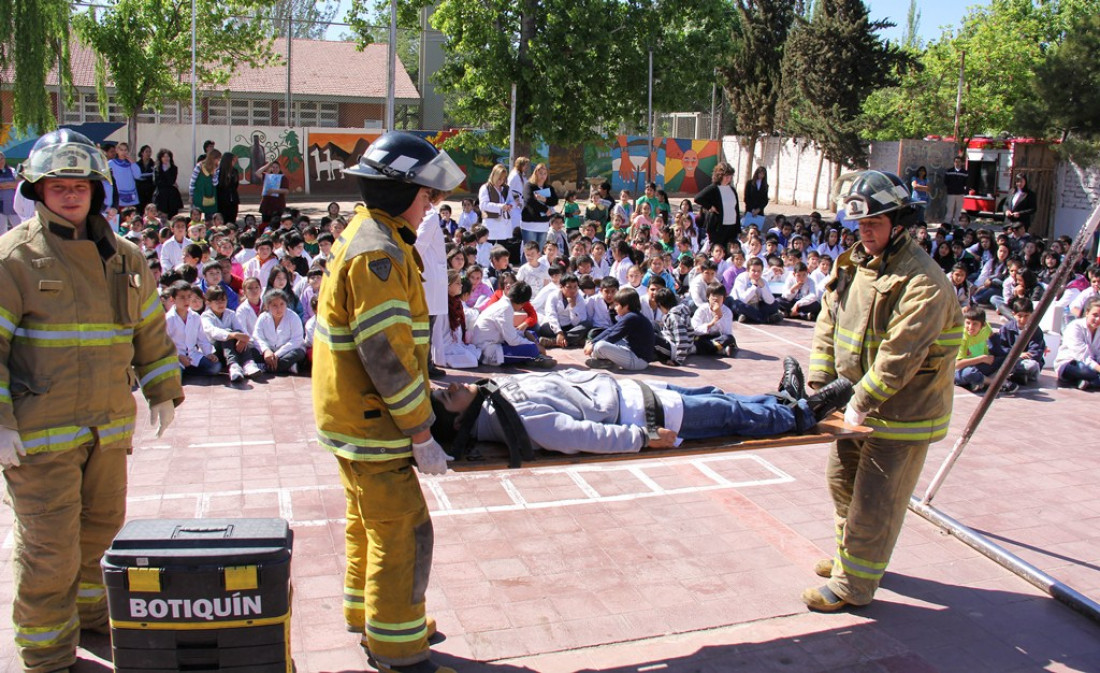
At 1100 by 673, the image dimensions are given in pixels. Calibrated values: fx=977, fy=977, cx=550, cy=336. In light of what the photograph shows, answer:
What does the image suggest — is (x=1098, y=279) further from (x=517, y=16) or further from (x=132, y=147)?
(x=132, y=147)

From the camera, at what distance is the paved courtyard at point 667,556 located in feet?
15.4

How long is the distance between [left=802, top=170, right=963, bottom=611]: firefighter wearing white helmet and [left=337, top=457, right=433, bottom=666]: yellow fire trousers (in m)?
2.17

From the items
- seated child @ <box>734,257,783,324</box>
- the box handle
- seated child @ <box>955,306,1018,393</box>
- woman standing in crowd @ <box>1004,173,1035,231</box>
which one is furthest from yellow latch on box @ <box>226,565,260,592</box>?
woman standing in crowd @ <box>1004,173,1035,231</box>

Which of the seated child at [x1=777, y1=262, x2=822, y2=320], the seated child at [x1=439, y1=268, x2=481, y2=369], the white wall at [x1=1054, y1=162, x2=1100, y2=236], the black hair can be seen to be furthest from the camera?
the white wall at [x1=1054, y1=162, x2=1100, y2=236]

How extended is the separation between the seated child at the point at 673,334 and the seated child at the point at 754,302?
90.9 inches

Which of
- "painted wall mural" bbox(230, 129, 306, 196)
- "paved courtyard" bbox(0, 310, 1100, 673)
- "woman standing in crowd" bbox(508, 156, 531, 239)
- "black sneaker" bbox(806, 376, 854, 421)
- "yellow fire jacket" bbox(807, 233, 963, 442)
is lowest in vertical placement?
"paved courtyard" bbox(0, 310, 1100, 673)

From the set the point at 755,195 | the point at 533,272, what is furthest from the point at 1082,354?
the point at 755,195

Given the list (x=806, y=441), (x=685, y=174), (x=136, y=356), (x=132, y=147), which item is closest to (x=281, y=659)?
(x=136, y=356)

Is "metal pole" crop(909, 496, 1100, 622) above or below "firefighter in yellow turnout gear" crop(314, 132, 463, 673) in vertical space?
below

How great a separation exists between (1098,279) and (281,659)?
11.2 metres

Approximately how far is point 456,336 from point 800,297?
5830 mm

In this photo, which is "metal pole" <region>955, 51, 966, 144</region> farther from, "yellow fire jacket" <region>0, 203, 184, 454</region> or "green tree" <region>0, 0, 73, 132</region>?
"yellow fire jacket" <region>0, 203, 184, 454</region>

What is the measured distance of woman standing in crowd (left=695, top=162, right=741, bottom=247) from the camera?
16.2m

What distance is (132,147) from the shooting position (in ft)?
80.8
